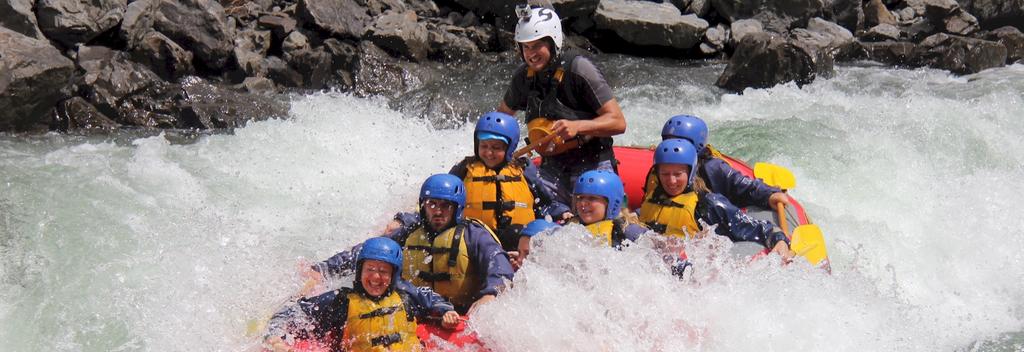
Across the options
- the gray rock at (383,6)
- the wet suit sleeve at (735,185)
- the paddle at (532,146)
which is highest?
the paddle at (532,146)

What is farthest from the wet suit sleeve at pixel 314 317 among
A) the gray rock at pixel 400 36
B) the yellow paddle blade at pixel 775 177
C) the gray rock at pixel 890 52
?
the gray rock at pixel 890 52

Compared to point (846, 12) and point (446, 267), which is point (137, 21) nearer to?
point (446, 267)

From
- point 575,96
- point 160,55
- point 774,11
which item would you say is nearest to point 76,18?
point 160,55

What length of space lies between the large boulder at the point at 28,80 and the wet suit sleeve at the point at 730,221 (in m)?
6.36

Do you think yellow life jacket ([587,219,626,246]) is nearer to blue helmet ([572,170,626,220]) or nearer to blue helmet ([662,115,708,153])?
blue helmet ([572,170,626,220])

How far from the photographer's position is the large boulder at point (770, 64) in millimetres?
10594

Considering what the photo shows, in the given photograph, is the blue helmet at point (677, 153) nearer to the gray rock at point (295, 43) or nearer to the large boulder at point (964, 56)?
the gray rock at point (295, 43)

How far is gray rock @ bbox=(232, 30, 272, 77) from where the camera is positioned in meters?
10.8

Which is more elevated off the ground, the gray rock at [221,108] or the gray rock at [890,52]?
the gray rock at [221,108]

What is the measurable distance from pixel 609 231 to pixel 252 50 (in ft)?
24.4

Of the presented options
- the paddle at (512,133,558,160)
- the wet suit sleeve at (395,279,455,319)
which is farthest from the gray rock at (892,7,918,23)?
the wet suit sleeve at (395,279,455,319)

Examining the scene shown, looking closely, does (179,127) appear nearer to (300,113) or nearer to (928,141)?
(300,113)

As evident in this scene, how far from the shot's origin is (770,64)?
10602mm

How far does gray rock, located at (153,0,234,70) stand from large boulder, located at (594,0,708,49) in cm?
477
